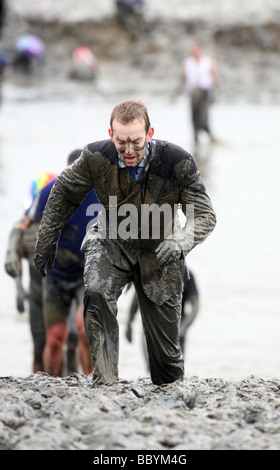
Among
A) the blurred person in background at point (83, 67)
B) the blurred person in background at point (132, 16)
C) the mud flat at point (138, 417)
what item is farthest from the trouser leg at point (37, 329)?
the blurred person in background at point (132, 16)

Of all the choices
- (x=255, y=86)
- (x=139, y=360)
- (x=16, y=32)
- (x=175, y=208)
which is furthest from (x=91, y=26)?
(x=175, y=208)

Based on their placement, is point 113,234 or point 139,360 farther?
point 139,360

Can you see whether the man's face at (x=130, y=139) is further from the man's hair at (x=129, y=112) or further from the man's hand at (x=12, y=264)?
the man's hand at (x=12, y=264)

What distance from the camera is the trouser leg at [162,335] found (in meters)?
6.05

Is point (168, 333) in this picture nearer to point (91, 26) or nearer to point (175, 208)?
point (175, 208)

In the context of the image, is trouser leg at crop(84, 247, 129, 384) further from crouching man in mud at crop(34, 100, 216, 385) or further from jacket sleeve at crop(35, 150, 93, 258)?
jacket sleeve at crop(35, 150, 93, 258)

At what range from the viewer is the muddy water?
9836mm

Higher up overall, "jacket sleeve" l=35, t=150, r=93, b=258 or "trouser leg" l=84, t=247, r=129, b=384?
"jacket sleeve" l=35, t=150, r=93, b=258

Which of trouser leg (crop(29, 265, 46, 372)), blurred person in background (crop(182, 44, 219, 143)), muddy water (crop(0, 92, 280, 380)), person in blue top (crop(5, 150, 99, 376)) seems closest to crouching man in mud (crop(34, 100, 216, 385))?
person in blue top (crop(5, 150, 99, 376))

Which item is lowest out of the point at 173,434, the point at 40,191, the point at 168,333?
the point at 173,434

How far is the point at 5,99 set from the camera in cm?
3106

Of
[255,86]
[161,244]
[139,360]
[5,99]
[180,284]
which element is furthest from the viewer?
[255,86]

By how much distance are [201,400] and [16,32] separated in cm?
3341

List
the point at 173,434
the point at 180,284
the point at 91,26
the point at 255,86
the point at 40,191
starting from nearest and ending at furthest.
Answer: the point at 173,434, the point at 180,284, the point at 40,191, the point at 255,86, the point at 91,26
